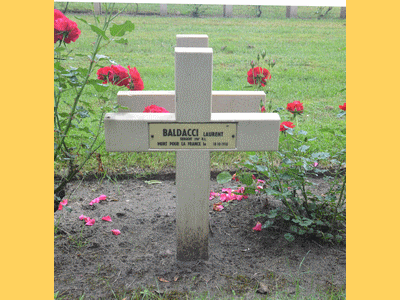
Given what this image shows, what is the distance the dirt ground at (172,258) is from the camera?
1917 mm

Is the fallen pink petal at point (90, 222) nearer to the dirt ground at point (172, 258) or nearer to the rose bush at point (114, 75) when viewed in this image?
the dirt ground at point (172, 258)

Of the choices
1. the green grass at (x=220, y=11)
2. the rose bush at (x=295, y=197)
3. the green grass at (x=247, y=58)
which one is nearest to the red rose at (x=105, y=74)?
the rose bush at (x=295, y=197)

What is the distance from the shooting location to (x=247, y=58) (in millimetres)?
6160

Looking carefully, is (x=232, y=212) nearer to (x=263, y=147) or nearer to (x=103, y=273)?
(x=263, y=147)

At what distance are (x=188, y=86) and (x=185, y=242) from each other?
2.68 feet

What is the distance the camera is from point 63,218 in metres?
2.53

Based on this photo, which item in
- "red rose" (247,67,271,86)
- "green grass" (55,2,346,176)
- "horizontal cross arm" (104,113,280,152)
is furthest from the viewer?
"green grass" (55,2,346,176)

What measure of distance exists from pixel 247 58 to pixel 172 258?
4.56 meters

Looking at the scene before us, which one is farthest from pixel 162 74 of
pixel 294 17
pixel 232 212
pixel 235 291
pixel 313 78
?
pixel 294 17

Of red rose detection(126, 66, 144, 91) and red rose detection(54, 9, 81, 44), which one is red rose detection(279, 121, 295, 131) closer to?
red rose detection(126, 66, 144, 91)

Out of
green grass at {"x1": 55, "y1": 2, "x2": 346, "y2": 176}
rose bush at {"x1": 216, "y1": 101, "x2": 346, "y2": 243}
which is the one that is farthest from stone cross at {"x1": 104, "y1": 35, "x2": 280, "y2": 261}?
green grass at {"x1": 55, "y1": 2, "x2": 346, "y2": 176}

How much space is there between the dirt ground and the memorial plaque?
0.62 metres

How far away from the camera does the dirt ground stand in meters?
1.92

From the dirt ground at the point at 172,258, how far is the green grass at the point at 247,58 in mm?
646
